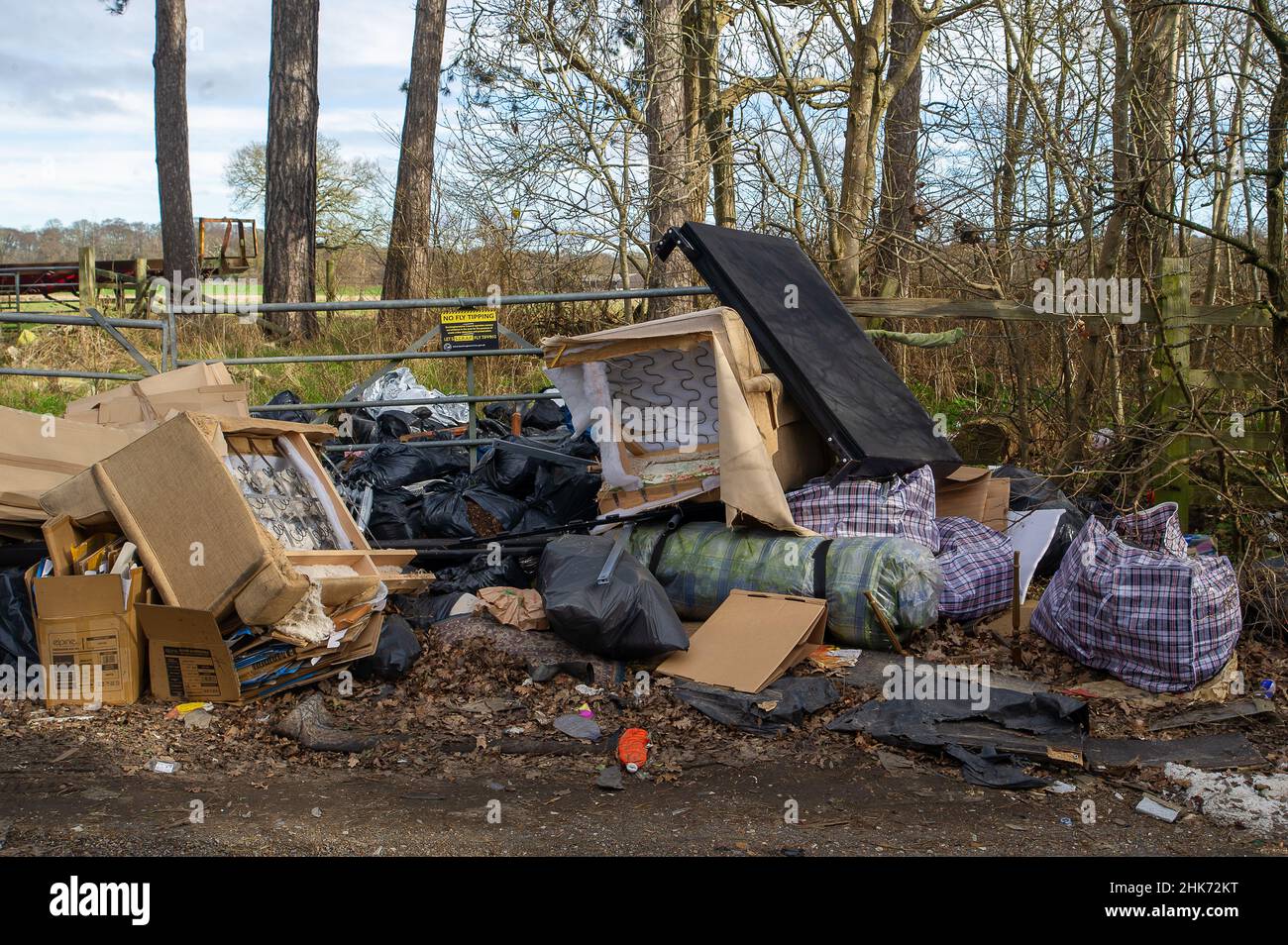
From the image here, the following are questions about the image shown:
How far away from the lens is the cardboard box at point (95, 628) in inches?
181

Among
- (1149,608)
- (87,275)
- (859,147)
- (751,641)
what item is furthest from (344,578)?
(87,275)

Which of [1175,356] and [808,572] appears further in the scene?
[1175,356]

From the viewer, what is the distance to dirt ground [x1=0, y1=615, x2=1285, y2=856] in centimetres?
345

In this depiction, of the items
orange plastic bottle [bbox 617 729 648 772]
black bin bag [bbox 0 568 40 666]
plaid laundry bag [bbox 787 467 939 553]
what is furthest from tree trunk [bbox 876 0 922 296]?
black bin bag [bbox 0 568 40 666]

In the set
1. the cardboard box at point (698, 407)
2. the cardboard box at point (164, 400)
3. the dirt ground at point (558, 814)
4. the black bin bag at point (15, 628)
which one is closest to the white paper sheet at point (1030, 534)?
the cardboard box at point (698, 407)

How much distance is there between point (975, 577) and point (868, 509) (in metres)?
0.64

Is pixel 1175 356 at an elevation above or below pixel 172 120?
below

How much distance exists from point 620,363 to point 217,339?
736 centimetres

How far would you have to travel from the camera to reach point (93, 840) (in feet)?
11.3

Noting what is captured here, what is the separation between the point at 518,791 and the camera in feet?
12.8

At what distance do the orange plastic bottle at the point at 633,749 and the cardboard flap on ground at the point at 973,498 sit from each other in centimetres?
287

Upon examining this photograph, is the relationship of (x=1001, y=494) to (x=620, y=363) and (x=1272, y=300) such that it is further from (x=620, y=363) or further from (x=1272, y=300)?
(x=620, y=363)

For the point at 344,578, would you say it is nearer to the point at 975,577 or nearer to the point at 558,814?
the point at 558,814

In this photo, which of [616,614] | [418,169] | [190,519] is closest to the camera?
[190,519]
